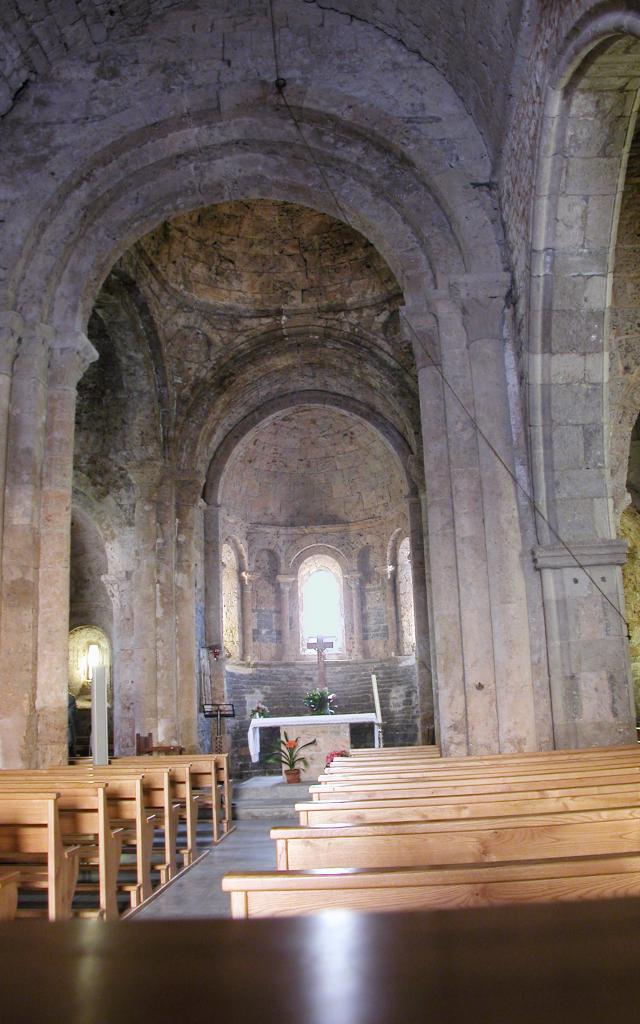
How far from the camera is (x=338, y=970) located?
891mm

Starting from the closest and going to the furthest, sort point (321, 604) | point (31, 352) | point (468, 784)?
point (468, 784)
point (31, 352)
point (321, 604)

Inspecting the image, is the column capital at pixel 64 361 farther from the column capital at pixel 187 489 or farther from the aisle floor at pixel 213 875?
the column capital at pixel 187 489

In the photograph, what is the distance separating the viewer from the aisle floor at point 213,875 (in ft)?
18.2

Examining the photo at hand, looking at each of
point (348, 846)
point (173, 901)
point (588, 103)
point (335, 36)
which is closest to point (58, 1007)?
point (348, 846)

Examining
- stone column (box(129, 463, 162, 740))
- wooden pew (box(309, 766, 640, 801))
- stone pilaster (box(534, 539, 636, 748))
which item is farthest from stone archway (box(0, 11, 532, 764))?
stone column (box(129, 463, 162, 740))

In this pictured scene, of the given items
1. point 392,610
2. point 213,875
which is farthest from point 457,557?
point 392,610

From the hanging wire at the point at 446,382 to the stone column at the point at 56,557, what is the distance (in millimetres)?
3485

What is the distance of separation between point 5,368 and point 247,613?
12.2 meters

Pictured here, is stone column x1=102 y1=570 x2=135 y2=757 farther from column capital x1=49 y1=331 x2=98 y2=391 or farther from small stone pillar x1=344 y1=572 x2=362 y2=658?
small stone pillar x1=344 y1=572 x2=362 y2=658

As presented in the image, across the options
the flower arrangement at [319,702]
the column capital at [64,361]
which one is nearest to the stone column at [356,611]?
the flower arrangement at [319,702]

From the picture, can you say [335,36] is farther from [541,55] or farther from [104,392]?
[104,392]

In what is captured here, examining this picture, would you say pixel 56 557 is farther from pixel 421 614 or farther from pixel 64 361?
pixel 421 614

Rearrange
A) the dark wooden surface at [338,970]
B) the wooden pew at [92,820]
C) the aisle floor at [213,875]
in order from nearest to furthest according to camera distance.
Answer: the dark wooden surface at [338,970] → the wooden pew at [92,820] → the aisle floor at [213,875]

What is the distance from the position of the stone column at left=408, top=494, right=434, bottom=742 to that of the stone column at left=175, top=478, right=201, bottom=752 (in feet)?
14.2
